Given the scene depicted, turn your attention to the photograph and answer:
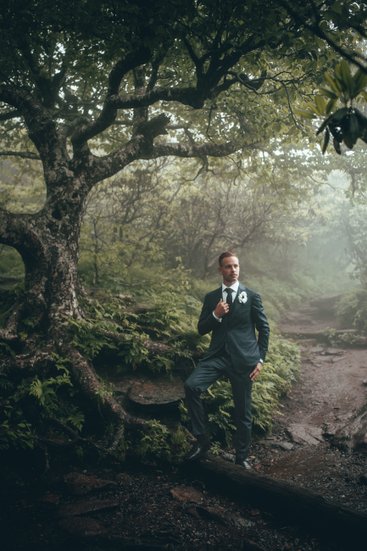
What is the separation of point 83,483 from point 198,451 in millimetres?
1501

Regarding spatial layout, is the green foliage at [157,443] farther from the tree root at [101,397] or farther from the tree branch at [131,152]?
the tree branch at [131,152]

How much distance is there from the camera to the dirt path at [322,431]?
518cm

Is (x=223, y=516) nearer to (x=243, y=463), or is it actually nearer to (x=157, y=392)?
(x=243, y=463)

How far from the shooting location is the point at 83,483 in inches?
192

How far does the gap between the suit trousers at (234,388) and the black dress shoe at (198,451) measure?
0.14m

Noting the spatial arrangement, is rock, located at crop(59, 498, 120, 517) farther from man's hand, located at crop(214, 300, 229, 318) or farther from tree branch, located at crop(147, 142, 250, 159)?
tree branch, located at crop(147, 142, 250, 159)

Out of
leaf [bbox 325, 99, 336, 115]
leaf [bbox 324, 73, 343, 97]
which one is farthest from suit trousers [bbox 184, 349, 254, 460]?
leaf [bbox 324, 73, 343, 97]

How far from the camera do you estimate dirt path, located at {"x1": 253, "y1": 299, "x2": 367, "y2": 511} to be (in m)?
5.18

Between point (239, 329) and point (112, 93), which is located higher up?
point (112, 93)

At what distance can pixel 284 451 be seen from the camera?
20.6 feet

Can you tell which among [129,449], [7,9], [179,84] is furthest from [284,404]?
[7,9]

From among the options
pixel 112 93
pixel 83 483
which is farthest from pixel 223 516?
pixel 112 93

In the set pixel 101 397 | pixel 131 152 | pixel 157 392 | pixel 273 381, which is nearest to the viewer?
pixel 101 397

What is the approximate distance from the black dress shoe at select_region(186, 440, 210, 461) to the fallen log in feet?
0.27
